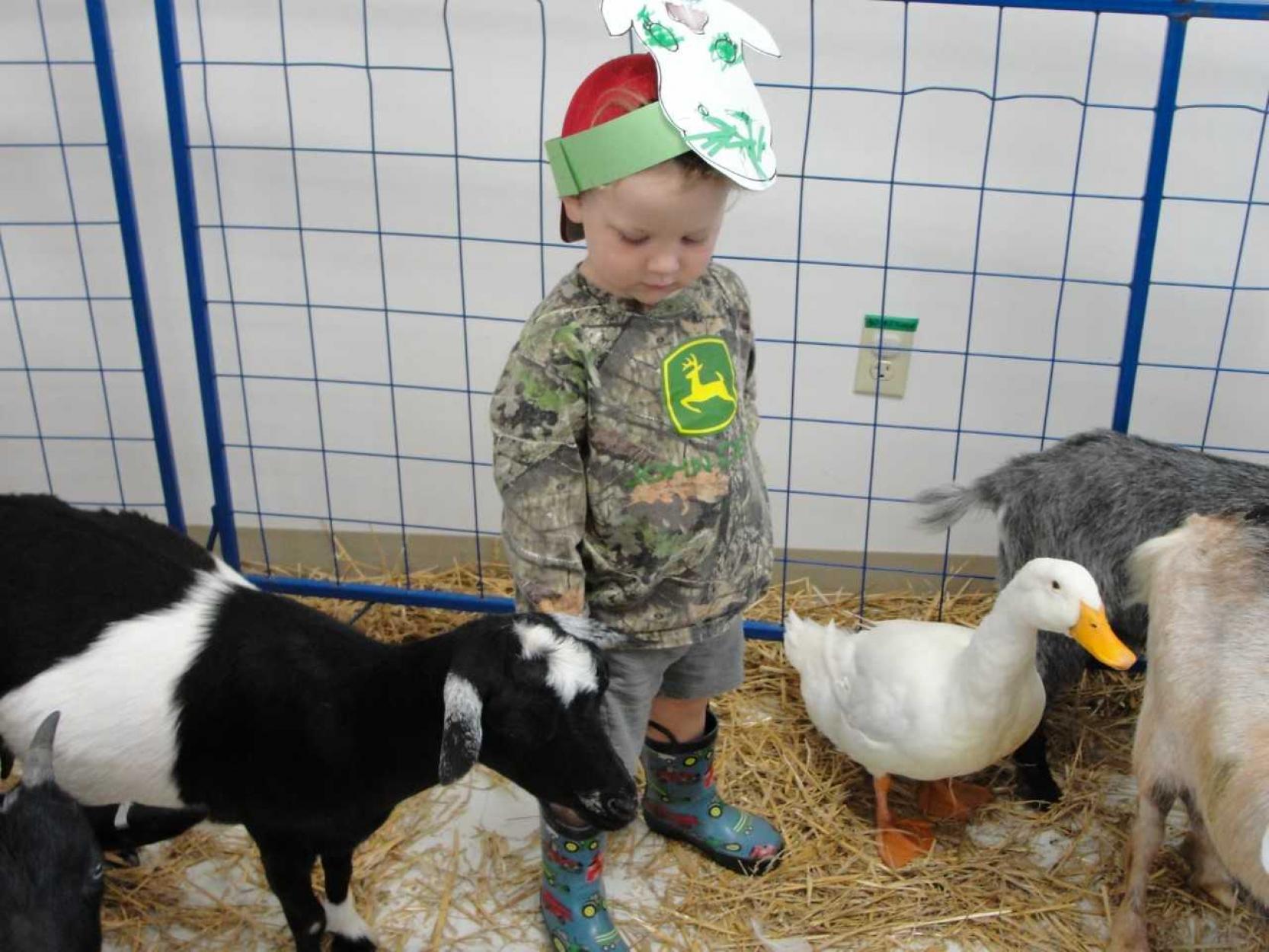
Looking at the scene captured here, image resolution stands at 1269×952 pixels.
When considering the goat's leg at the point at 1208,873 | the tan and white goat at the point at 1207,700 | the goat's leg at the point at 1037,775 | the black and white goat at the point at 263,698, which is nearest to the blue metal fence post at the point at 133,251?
the black and white goat at the point at 263,698

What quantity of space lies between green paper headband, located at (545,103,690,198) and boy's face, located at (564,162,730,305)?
0.05 ft

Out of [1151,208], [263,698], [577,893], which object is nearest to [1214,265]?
[1151,208]

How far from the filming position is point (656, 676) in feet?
6.59

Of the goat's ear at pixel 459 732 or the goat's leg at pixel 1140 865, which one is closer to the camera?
the goat's ear at pixel 459 732

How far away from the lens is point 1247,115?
2.66 m

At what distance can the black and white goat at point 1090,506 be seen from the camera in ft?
7.43

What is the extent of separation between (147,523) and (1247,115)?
7.93 feet

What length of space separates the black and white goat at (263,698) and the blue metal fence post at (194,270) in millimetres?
886

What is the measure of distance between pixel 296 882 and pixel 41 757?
19.1 inches

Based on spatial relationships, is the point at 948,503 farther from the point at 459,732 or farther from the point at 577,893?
the point at 459,732

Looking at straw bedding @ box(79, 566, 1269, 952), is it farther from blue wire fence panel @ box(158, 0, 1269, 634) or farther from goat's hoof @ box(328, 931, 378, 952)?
blue wire fence panel @ box(158, 0, 1269, 634)

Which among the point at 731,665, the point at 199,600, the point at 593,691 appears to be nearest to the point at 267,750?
the point at 199,600

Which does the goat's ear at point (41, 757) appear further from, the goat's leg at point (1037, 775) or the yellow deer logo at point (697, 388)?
the goat's leg at point (1037, 775)

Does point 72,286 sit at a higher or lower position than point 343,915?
higher
